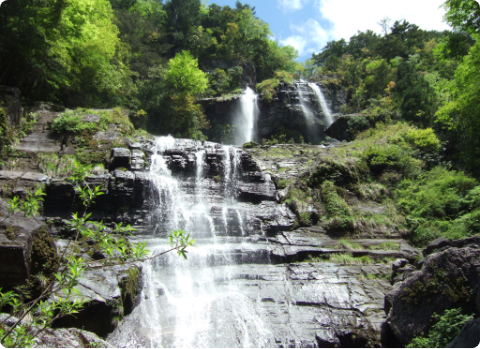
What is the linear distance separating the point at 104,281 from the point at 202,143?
12.2m

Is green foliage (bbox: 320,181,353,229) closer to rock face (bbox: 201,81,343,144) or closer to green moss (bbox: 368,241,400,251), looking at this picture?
green moss (bbox: 368,241,400,251)

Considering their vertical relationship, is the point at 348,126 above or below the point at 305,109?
below

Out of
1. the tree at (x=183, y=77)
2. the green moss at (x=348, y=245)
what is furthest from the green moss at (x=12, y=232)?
the tree at (x=183, y=77)

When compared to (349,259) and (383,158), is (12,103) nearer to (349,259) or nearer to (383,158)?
(349,259)

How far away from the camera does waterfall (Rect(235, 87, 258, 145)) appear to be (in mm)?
27250

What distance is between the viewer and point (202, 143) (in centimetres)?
1825

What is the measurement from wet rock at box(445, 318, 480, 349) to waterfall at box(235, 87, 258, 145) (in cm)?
2344

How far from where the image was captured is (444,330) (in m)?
5.46

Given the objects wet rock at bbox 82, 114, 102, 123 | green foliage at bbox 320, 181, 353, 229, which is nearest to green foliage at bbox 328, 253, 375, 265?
green foliage at bbox 320, 181, 353, 229

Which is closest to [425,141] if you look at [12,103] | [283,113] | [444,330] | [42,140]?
[283,113]

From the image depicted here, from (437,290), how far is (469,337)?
71.6 inches

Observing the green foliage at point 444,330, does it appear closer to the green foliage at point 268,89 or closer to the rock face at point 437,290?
the rock face at point 437,290

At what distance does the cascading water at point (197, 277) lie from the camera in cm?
689

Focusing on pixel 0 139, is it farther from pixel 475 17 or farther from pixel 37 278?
pixel 475 17
